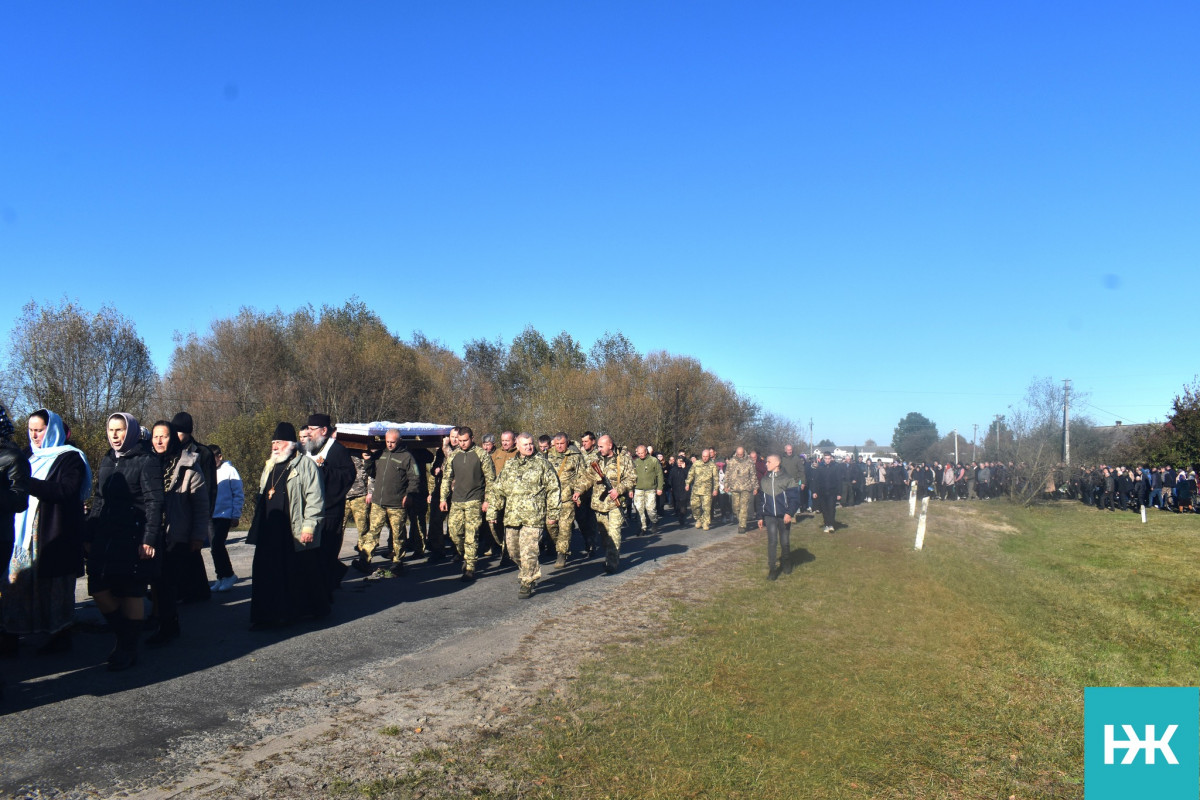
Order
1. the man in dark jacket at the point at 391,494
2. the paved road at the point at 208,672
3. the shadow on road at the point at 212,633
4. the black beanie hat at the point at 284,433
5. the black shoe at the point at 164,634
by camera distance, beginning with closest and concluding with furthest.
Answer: the paved road at the point at 208,672
the shadow on road at the point at 212,633
the black shoe at the point at 164,634
the black beanie hat at the point at 284,433
the man in dark jacket at the point at 391,494

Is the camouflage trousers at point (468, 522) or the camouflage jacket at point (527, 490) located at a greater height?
the camouflage jacket at point (527, 490)

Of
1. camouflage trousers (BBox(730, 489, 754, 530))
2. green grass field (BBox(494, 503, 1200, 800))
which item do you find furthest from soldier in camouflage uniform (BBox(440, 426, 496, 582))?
camouflage trousers (BBox(730, 489, 754, 530))

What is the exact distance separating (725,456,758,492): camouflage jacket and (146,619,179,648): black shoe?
1403cm

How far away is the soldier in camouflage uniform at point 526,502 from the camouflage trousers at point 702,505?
30.8 feet

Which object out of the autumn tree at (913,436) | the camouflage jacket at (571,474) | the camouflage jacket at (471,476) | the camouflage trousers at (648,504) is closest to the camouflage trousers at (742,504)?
the camouflage trousers at (648,504)

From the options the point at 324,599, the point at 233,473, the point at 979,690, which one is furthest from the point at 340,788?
the point at 233,473

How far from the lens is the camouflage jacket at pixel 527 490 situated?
10.0 m

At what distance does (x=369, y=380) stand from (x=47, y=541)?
1678 inches

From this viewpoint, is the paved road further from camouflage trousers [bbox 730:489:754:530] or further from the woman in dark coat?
the woman in dark coat

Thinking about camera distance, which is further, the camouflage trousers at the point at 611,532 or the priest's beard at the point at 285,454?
the camouflage trousers at the point at 611,532

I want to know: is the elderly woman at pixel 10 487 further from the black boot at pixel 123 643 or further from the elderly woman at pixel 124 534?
the black boot at pixel 123 643

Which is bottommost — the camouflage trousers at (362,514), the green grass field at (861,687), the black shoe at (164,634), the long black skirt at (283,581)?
the green grass field at (861,687)

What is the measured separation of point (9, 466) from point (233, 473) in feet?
16.3

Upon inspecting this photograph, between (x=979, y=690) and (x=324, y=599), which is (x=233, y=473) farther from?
(x=979, y=690)
